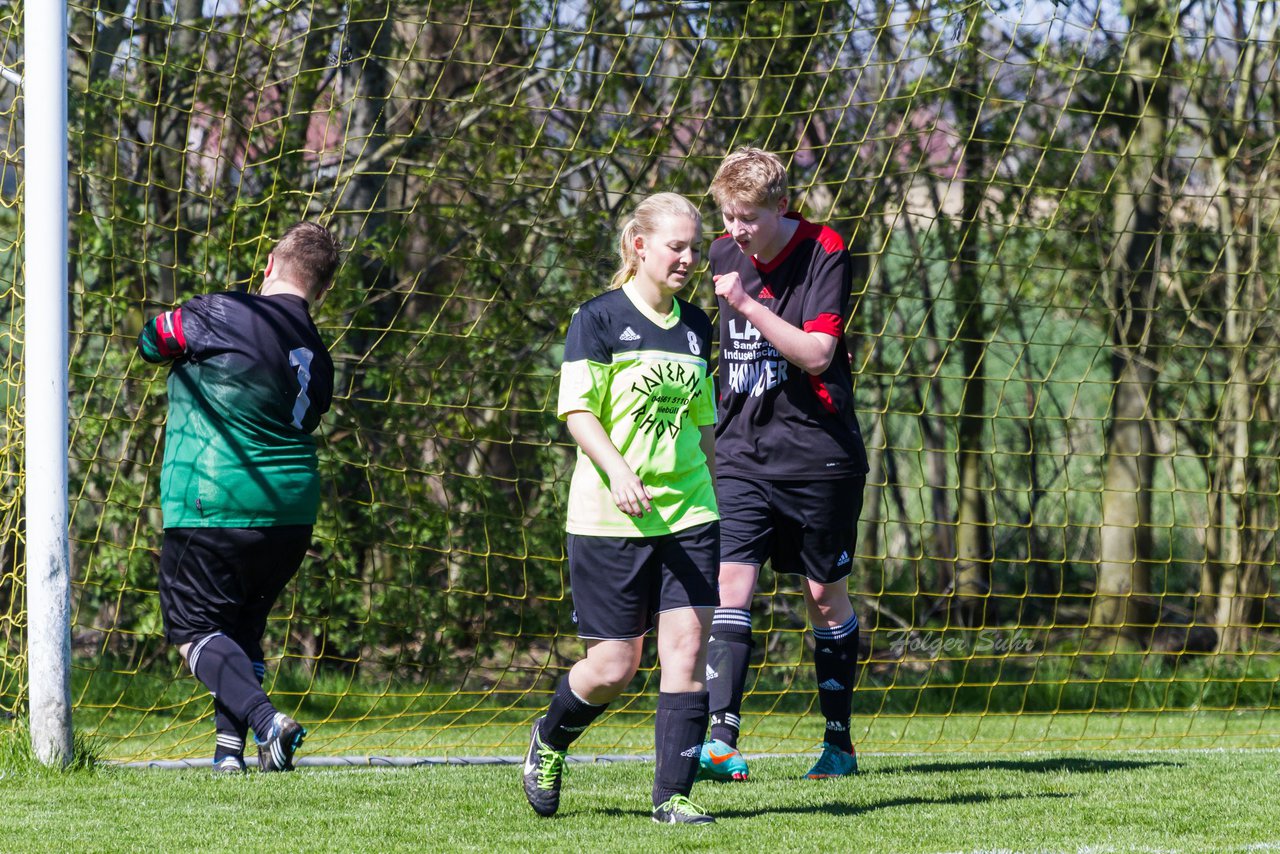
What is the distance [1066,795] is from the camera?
3695 mm

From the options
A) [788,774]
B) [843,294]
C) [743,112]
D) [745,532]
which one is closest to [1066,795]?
[788,774]

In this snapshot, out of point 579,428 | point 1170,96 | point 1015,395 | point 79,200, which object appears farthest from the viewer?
point 1015,395

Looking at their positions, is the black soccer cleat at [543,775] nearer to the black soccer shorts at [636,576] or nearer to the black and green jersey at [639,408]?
the black soccer shorts at [636,576]

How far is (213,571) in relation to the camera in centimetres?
392

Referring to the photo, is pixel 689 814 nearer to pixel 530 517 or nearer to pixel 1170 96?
pixel 530 517

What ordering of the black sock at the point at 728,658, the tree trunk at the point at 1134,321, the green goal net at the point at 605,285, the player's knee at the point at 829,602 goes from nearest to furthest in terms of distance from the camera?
the black sock at the point at 728,658 < the player's knee at the point at 829,602 < the green goal net at the point at 605,285 < the tree trunk at the point at 1134,321

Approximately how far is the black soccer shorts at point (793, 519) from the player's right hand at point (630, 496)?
94 centimetres

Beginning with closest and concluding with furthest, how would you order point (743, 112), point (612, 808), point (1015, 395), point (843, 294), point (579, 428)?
point (579, 428)
point (612, 808)
point (843, 294)
point (743, 112)
point (1015, 395)

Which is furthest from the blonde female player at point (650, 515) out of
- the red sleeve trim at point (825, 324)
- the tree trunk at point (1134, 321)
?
the tree trunk at point (1134, 321)

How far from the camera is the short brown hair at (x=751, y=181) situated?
3650 millimetres

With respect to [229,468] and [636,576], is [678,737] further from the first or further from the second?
[229,468]

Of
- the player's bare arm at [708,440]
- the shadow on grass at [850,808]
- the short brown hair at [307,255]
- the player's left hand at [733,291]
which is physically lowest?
the shadow on grass at [850,808]

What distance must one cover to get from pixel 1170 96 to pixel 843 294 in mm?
4643

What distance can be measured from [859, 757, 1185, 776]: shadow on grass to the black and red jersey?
958 mm
